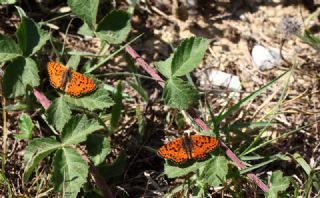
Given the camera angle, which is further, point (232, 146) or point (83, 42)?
point (83, 42)

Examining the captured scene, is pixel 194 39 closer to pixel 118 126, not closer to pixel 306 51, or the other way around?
pixel 118 126

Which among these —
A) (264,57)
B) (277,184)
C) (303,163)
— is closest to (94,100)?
(277,184)

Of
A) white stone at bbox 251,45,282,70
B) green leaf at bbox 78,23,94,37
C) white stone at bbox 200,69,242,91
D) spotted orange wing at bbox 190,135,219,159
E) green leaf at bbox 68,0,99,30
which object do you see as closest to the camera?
spotted orange wing at bbox 190,135,219,159

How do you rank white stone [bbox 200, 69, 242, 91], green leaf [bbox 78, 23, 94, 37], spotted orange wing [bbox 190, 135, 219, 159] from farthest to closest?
1. white stone [bbox 200, 69, 242, 91]
2. green leaf [bbox 78, 23, 94, 37]
3. spotted orange wing [bbox 190, 135, 219, 159]

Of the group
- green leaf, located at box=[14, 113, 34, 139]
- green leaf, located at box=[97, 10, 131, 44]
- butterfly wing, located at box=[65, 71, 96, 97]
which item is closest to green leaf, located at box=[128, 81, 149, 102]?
green leaf, located at box=[97, 10, 131, 44]

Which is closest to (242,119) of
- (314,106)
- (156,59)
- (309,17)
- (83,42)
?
(314,106)

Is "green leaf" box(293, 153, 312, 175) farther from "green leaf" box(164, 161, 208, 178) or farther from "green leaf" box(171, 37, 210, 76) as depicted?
Result: "green leaf" box(171, 37, 210, 76)
